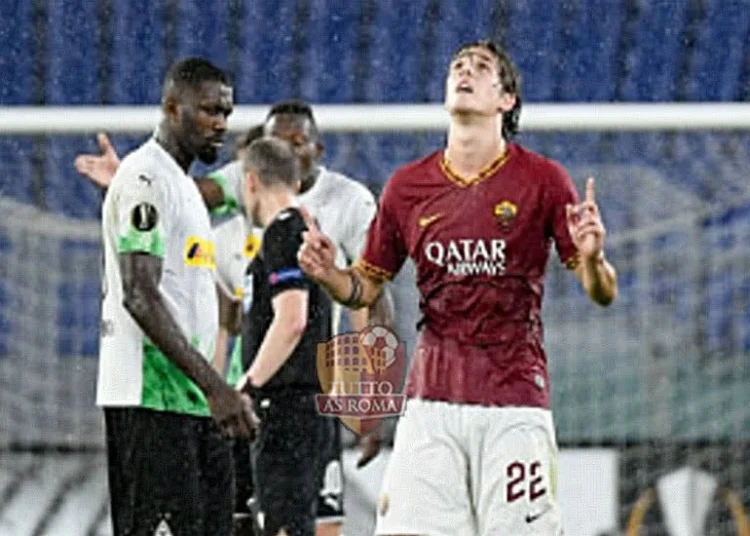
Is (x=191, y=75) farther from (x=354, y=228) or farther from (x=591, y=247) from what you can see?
(x=591, y=247)

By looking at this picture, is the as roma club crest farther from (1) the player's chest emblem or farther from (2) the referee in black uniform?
(1) the player's chest emblem

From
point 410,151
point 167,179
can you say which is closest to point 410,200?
point 167,179

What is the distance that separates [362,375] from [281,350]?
0.84 ft

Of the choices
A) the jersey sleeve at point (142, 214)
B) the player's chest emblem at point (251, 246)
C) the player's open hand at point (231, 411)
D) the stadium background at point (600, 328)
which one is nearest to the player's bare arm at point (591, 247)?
the player's open hand at point (231, 411)

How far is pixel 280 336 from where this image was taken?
6770 mm

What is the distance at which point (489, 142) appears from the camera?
540 cm

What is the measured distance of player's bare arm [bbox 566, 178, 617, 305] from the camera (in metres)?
4.87

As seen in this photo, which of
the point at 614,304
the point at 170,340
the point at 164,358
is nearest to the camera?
the point at 170,340

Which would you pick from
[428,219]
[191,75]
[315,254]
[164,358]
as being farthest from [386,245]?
[191,75]

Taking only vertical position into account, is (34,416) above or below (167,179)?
below

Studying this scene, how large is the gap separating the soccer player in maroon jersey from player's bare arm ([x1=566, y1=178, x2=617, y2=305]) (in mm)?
88

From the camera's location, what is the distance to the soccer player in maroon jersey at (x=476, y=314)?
521 centimetres

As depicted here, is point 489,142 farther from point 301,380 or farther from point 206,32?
point 206,32

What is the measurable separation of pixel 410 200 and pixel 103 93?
443cm
